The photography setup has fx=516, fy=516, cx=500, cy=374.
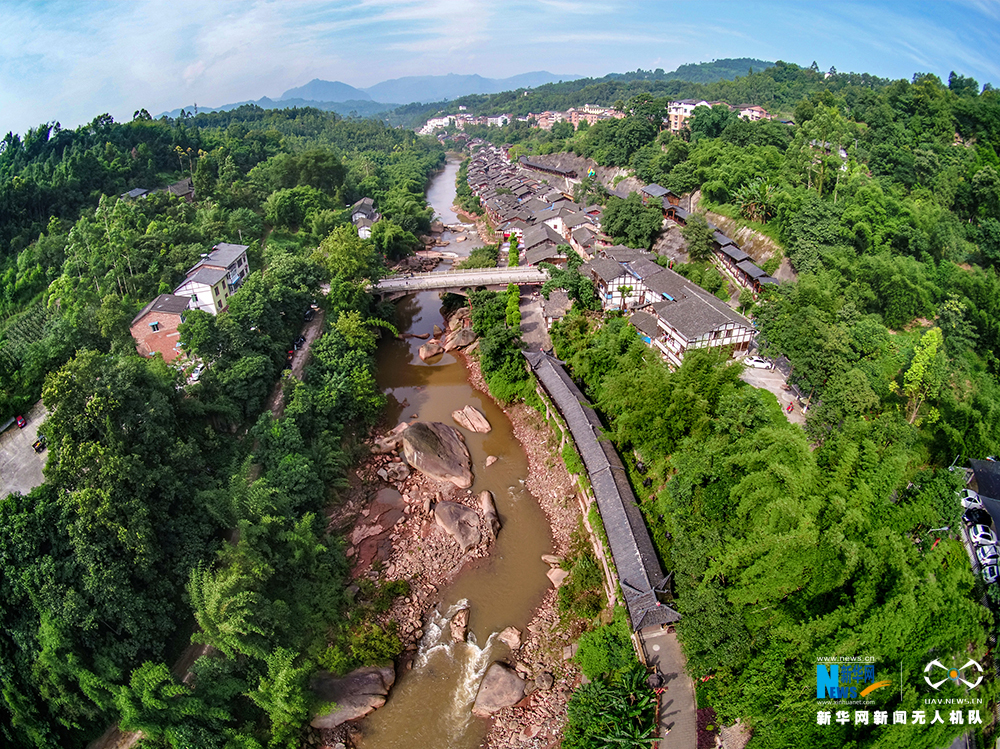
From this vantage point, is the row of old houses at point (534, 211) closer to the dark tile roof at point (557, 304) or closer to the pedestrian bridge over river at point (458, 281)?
the pedestrian bridge over river at point (458, 281)

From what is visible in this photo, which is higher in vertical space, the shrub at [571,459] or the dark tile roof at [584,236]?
the dark tile roof at [584,236]

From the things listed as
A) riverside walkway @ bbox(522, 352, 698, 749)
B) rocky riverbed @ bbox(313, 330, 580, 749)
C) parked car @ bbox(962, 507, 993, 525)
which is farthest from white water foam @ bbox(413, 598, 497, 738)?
parked car @ bbox(962, 507, 993, 525)

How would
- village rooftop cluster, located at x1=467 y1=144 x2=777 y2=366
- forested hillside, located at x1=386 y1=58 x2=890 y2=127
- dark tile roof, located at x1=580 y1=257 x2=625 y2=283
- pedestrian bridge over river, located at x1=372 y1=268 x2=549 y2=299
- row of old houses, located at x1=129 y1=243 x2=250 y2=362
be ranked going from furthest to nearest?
forested hillside, located at x1=386 y1=58 x2=890 y2=127, pedestrian bridge over river, located at x1=372 y1=268 x2=549 y2=299, dark tile roof, located at x1=580 y1=257 x2=625 y2=283, row of old houses, located at x1=129 y1=243 x2=250 y2=362, village rooftop cluster, located at x1=467 y1=144 x2=777 y2=366

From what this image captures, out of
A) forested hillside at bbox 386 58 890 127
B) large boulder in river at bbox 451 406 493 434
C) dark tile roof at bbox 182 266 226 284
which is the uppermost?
forested hillside at bbox 386 58 890 127

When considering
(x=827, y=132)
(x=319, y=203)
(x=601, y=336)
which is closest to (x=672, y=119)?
(x=827, y=132)

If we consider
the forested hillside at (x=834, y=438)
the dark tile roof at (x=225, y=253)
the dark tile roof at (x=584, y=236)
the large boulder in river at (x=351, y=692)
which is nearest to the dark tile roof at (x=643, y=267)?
the forested hillside at (x=834, y=438)

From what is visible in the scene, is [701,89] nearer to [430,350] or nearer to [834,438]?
[430,350]

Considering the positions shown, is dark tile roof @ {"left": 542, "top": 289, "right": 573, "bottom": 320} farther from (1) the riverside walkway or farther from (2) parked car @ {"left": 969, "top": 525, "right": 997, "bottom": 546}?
(2) parked car @ {"left": 969, "top": 525, "right": 997, "bottom": 546}
